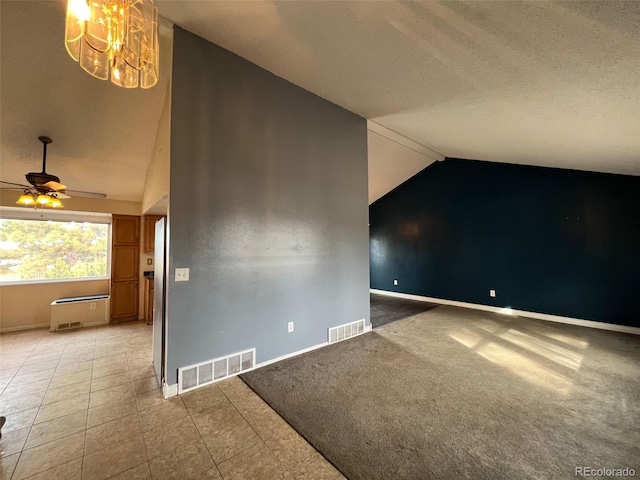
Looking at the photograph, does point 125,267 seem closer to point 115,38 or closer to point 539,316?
point 115,38

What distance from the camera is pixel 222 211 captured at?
2.58 metres

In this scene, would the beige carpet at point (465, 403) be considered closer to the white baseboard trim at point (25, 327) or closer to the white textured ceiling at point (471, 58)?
the white textured ceiling at point (471, 58)

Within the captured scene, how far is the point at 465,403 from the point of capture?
2135 millimetres

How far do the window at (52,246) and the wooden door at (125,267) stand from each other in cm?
55

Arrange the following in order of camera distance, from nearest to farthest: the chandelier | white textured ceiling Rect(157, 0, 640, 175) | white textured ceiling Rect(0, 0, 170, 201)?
the chandelier → white textured ceiling Rect(157, 0, 640, 175) → white textured ceiling Rect(0, 0, 170, 201)

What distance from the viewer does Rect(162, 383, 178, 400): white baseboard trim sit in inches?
87.2

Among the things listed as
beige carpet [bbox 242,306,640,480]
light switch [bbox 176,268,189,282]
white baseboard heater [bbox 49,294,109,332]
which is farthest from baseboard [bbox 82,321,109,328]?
beige carpet [bbox 242,306,640,480]

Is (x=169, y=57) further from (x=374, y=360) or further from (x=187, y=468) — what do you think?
(x=374, y=360)

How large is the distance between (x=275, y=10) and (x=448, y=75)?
1.73 meters

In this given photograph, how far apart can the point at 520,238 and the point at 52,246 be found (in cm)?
887

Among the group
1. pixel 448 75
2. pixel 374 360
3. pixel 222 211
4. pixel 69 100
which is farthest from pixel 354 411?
pixel 69 100

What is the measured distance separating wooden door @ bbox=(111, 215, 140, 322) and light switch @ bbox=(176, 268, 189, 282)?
3542mm

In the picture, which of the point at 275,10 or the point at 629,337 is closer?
the point at 275,10

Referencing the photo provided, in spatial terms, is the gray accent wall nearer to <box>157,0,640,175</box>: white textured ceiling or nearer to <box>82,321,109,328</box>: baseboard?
<box>157,0,640,175</box>: white textured ceiling
